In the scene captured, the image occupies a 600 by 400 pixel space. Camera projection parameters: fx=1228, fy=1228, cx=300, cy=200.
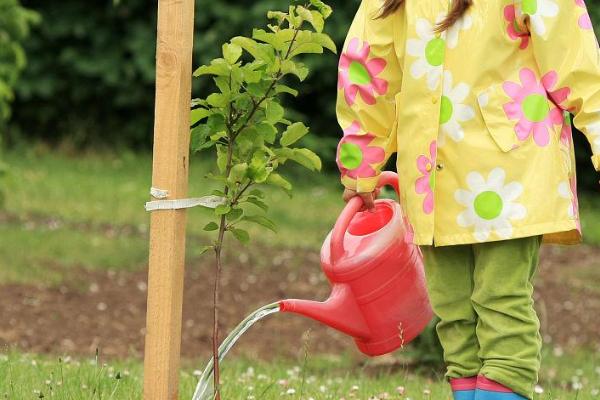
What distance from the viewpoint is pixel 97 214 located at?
867cm

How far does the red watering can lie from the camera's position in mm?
3131

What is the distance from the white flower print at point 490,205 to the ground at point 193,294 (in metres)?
0.96

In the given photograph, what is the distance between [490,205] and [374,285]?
16.2 inches

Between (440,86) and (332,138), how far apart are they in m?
7.99

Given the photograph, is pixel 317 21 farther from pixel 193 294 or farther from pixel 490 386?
pixel 193 294

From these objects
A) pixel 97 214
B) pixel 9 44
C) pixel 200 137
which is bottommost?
pixel 97 214

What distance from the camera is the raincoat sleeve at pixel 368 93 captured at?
3105mm

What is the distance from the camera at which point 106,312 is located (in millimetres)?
6457

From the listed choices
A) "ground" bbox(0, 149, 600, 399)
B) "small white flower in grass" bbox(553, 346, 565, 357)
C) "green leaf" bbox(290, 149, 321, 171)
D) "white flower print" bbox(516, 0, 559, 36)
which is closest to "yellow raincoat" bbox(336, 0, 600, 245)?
"white flower print" bbox(516, 0, 559, 36)

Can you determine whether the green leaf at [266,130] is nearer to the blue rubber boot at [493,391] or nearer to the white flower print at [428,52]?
the white flower print at [428,52]

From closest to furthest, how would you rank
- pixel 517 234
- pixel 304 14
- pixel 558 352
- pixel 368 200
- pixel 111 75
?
1. pixel 304 14
2. pixel 517 234
3. pixel 368 200
4. pixel 558 352
5. pixel 111 75

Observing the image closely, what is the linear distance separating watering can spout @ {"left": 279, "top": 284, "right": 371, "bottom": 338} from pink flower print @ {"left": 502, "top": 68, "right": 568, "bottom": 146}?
619 millimetres

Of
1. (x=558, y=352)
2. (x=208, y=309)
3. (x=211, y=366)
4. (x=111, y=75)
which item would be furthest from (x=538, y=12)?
(x=111, y=75)

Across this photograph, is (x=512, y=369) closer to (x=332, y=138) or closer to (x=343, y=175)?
(x=343, y=175)
